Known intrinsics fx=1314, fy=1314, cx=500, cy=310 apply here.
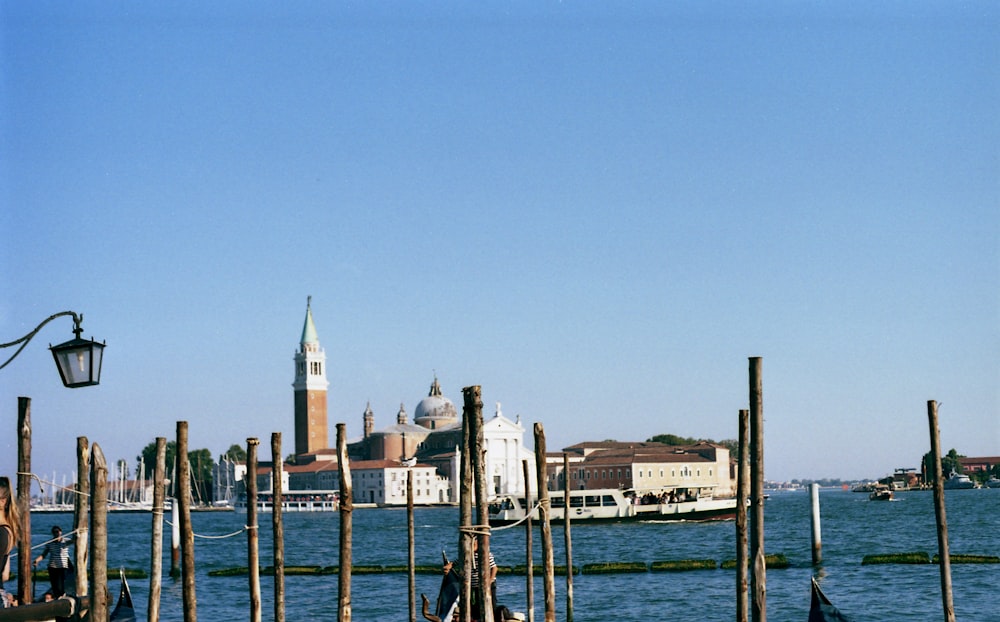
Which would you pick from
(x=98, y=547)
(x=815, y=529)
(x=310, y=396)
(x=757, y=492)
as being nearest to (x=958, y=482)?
(x=310, y=396)

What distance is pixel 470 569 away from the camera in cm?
1060

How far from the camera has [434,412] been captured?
112 meters

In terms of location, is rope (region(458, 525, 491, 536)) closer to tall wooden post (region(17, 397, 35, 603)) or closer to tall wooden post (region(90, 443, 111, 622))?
tall wooden post (region(90, 443, 111, 622))

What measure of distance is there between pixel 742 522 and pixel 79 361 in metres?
5.94

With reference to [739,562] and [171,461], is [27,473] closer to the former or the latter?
[739,562]

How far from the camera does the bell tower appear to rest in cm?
10356

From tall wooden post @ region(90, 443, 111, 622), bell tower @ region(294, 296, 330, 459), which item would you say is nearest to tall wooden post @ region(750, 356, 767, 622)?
tall wooden post @ region(90, 443, 111, 622)

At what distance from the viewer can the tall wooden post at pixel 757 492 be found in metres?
9.95

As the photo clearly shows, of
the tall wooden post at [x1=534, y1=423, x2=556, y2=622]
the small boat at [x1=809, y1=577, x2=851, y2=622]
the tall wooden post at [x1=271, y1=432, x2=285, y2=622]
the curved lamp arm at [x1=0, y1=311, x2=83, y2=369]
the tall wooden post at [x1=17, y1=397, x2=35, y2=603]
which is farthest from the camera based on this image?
the tall wooden post at [x1=17, y1=397, x2=35, y2=603]

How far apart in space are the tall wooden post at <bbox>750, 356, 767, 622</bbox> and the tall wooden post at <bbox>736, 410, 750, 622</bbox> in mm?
134

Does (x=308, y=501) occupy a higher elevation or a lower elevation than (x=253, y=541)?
lower

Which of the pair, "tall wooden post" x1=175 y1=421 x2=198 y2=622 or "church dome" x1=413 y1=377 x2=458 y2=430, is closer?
"tall wooden post" x1=175 y1=421 x2=198 y2=622

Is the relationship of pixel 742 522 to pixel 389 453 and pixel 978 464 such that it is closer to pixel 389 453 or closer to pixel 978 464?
pixel 389 453

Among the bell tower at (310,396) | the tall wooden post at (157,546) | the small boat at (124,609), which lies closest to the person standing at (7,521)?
the tall wooden post at (157,546)
